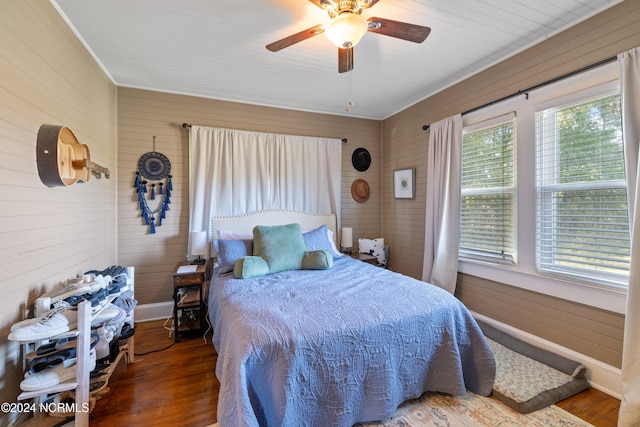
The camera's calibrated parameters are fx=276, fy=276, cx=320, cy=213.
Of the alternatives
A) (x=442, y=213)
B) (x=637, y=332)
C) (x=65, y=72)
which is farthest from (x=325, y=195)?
(x=637, y=332)

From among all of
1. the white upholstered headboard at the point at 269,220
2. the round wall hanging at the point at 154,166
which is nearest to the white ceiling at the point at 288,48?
the round wall hanging at the point at 154,166

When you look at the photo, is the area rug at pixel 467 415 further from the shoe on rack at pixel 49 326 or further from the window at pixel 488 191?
the window at pixel 488 191

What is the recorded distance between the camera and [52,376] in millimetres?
1463

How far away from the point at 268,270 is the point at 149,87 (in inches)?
99.3

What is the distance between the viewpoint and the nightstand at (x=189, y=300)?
271cm

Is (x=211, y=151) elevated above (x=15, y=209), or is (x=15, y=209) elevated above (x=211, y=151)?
(x=211, y=151)

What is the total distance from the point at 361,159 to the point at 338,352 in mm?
3187

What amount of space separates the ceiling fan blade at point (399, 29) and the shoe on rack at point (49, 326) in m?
2.34

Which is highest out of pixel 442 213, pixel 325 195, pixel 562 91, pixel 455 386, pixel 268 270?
pixel 562 91

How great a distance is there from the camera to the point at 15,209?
1.51 metres

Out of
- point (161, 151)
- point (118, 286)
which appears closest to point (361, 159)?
point (161, 151)

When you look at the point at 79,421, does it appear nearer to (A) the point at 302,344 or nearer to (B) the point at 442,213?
(A) the point at 302,344

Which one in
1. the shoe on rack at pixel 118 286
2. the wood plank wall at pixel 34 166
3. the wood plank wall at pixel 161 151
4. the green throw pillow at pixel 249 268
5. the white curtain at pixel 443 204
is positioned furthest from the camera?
the wood plank wall at pixel 161 151

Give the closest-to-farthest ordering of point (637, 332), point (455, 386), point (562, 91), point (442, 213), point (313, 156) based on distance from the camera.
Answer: point (637, 332) < point (455, 386) < point (562, 91) < point (442, 213) < point (313, 156)
